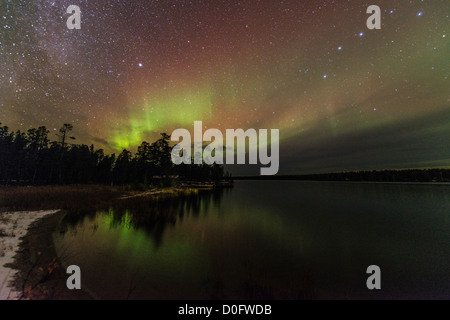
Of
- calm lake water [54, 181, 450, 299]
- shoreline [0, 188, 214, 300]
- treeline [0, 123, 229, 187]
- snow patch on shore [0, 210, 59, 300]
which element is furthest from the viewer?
treeline [0, 123, 229, 187]

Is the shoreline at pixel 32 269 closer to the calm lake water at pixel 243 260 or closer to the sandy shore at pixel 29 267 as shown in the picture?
the sandy shore at pixel 29 267

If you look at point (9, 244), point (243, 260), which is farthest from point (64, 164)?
point (243, 260)

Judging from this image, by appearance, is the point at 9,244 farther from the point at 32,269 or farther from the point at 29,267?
the point at 32,269

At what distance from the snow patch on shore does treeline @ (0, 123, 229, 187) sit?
110 ft

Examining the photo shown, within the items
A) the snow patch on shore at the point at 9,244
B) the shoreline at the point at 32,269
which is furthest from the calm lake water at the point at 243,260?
the snow patch on shore at the point at 9,244

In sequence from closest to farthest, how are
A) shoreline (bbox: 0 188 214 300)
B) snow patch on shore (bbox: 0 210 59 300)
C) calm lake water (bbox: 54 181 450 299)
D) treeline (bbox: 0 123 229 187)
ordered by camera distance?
snow patch on shore (bbox: 0 210 59 300), shoreline (bbox: 0 188 214 300), calm lake water (bbox: 54 181 450 299), treeline (bbox: 0 123 229 187)

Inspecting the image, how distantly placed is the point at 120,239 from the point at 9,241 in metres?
5.44

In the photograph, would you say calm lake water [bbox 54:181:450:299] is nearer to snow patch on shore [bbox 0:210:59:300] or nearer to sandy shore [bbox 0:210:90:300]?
sandy shore [bbox 0:210:90:300]

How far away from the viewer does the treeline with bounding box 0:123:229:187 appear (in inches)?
1991

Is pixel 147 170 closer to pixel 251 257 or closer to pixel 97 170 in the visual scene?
pixel 97 170

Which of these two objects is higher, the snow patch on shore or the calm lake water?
the snow patch on shore

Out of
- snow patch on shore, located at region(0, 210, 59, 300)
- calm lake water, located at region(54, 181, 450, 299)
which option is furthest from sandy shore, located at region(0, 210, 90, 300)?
calm lake water, located at region(54, 181, 450, 299)

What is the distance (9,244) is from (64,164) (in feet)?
239
